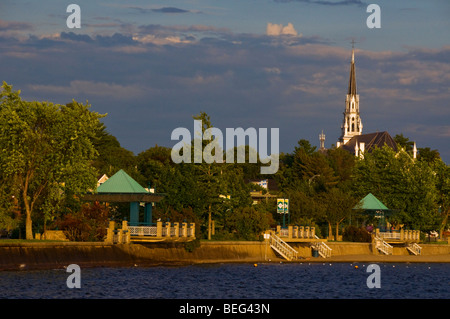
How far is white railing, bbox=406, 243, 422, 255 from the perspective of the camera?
9958cm

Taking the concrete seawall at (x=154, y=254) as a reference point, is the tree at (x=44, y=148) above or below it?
above

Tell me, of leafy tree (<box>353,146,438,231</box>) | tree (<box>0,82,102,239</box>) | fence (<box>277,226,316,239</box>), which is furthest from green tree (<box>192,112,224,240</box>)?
leafy tree (<box>353,146,438,231</box>)

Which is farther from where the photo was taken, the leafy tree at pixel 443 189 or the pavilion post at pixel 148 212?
the leafy tree at pixel 443 189

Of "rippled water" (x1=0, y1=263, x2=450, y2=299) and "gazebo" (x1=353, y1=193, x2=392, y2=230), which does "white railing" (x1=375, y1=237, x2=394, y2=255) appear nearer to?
"gazebo" (x1=353, y1=193, x2=392, y2=230)

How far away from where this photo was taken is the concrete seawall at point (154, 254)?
58438 mm

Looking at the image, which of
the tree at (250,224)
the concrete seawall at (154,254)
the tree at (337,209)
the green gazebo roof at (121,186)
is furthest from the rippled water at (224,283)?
the tree at (337,209)

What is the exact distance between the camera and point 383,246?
310ft

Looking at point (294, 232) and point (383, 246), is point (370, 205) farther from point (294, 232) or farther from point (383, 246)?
point (294, 232)

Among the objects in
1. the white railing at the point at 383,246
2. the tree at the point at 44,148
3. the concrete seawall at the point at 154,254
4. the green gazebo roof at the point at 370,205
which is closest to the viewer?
the concrete seawall at the point at 154,254

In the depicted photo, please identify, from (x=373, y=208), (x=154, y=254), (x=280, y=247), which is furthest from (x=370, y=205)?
(x=154, y=254)

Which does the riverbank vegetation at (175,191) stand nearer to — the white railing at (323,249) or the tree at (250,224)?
the tree at (250,224)

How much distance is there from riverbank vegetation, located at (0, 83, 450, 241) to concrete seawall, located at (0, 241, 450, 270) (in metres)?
3.42

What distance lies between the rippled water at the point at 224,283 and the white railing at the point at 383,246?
19.8 metres
